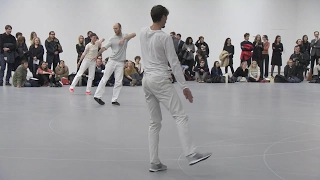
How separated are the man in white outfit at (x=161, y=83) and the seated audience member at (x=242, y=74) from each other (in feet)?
46.9

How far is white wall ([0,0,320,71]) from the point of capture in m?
20.0

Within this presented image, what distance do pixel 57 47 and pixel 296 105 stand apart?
10408mm

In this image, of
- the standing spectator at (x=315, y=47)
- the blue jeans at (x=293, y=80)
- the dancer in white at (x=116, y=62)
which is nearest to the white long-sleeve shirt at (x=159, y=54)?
the dancer in white at (x=116, y=62)

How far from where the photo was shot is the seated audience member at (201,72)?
18.7 meters

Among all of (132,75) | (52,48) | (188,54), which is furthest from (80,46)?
(188,54)

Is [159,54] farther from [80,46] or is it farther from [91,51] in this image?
[80,46]

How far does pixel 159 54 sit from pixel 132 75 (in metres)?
12.3

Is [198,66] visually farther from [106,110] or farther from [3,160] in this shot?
[3,160]

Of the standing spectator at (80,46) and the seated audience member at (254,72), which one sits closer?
the standing spectator at (80,46)

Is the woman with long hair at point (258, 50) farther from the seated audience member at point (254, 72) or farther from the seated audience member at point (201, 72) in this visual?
the seated audience member at point (201, 72)

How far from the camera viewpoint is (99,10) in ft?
68.9

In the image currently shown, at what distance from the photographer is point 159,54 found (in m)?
4.79

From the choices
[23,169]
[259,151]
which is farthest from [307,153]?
[23,169]

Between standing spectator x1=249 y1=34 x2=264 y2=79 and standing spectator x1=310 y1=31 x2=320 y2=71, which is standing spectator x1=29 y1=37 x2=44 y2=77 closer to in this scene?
standing spectator x1=249 y1=34 x2=264 y2=79
